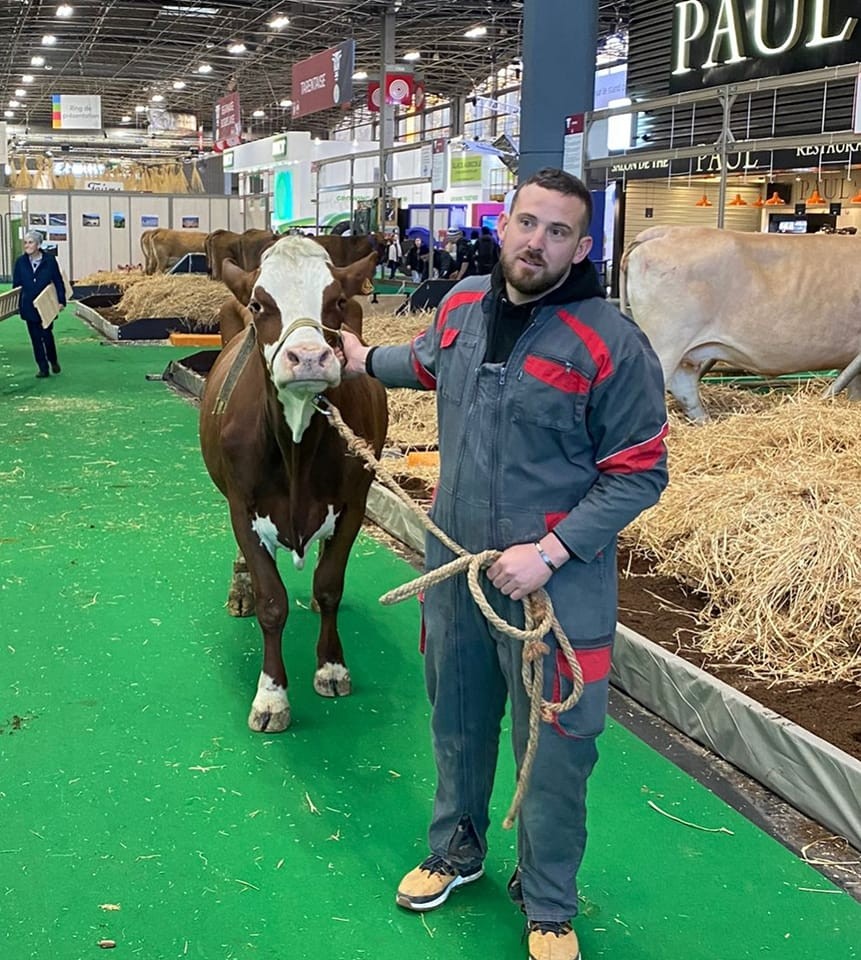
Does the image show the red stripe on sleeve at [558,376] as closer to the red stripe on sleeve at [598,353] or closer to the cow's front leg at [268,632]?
the red stripe on sleeve at [598,353]

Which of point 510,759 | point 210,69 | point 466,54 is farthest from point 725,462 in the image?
point 210,69

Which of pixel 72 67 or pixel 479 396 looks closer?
Answer: pixel 479 396

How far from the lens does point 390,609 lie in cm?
492

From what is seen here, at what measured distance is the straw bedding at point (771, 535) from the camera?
12.7ft

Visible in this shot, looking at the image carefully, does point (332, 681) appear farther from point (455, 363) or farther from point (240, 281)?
point (455, 363)

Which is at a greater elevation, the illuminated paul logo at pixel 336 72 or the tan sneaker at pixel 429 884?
the illuminated paul logo at pixel 336 72

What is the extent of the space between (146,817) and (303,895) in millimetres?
618

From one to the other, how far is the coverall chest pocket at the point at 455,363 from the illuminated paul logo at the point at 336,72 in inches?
677

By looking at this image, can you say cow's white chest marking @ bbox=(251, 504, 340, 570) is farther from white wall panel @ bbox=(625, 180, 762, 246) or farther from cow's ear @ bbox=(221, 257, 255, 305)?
white wall panel @ bbox=(625, 180, 762, 246)

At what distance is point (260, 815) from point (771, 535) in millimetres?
2399

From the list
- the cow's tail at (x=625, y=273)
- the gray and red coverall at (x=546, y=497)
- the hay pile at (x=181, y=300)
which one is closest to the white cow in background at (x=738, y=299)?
the cow's tail at (x=625, y=273)

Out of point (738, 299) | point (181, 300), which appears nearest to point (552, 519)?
point (738, 299)

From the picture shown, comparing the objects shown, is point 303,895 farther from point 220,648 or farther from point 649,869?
point 220,648

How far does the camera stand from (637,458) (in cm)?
223
